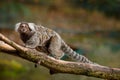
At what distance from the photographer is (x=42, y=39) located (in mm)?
6629

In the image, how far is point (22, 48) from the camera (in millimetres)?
6055

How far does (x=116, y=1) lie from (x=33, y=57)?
1331 centimetres

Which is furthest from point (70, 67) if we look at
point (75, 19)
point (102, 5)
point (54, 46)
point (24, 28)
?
point (102, 5)

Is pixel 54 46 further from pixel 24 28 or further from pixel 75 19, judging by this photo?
pixel 75 19

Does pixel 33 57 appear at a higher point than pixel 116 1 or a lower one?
lower

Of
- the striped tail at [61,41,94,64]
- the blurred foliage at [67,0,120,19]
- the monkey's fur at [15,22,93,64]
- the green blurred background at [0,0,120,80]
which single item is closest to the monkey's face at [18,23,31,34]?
the monkey's fur at [15,22,93,64]

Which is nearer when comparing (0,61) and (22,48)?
(22,48)

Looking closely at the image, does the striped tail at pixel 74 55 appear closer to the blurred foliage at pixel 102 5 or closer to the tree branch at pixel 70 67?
the tree branch at pixel 70 67

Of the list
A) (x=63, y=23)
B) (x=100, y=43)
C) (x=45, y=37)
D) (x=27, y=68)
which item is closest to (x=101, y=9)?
(x=63, y=23)

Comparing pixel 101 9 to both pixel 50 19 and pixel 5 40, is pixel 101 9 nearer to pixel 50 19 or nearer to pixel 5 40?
pixel 50 19

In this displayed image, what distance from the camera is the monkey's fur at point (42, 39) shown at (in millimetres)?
6559

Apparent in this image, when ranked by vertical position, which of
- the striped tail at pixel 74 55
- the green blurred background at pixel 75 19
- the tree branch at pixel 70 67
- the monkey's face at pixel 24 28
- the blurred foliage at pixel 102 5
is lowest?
the tree branch at pixel 70 67

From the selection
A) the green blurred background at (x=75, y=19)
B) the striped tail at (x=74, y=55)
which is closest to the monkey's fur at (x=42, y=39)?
the striped tail at (x=74, y=55)

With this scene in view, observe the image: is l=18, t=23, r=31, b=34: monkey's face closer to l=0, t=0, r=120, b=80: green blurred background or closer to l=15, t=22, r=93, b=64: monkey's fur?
l=15, t=22, r=93, b=64: monkey's fur
